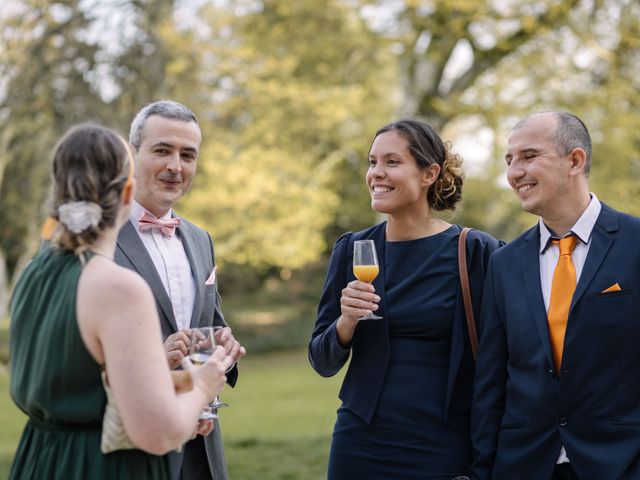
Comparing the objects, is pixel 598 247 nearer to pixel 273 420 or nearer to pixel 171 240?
pixel 171 240

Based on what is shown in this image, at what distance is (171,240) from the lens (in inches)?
156

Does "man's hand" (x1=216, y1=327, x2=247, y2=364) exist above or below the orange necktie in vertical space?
below

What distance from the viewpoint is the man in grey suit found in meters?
3.69

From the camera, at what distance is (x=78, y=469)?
2609mm

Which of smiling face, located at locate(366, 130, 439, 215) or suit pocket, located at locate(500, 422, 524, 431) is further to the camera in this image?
smiling face, located at locate(366, 130, 439, 215)

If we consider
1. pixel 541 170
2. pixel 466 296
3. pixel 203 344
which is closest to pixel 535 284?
pixel 466 296

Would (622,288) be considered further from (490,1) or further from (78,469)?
Answer: (490,1)

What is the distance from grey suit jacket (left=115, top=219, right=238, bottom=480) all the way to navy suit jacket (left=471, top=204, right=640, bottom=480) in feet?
4.02

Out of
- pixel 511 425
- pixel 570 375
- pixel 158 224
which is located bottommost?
pixel 511 425

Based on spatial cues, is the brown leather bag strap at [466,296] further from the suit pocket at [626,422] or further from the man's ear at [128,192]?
the man's ear at [128,192]

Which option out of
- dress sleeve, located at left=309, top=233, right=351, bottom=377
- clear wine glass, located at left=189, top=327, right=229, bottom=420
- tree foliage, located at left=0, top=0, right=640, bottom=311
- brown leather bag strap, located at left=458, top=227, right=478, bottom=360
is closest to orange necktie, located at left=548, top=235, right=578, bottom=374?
brown leather bag strap, located at left=458, top=227, right=478, bottom=360

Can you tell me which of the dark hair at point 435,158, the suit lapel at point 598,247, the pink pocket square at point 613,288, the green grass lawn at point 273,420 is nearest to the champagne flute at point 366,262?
the dark hair at point 435,158

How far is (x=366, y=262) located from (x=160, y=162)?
1.12 metres

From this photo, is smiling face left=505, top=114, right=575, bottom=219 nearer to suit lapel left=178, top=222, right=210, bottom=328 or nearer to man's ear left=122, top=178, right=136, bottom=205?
suit lapel left=178, top=222, right=210, bottom=328
